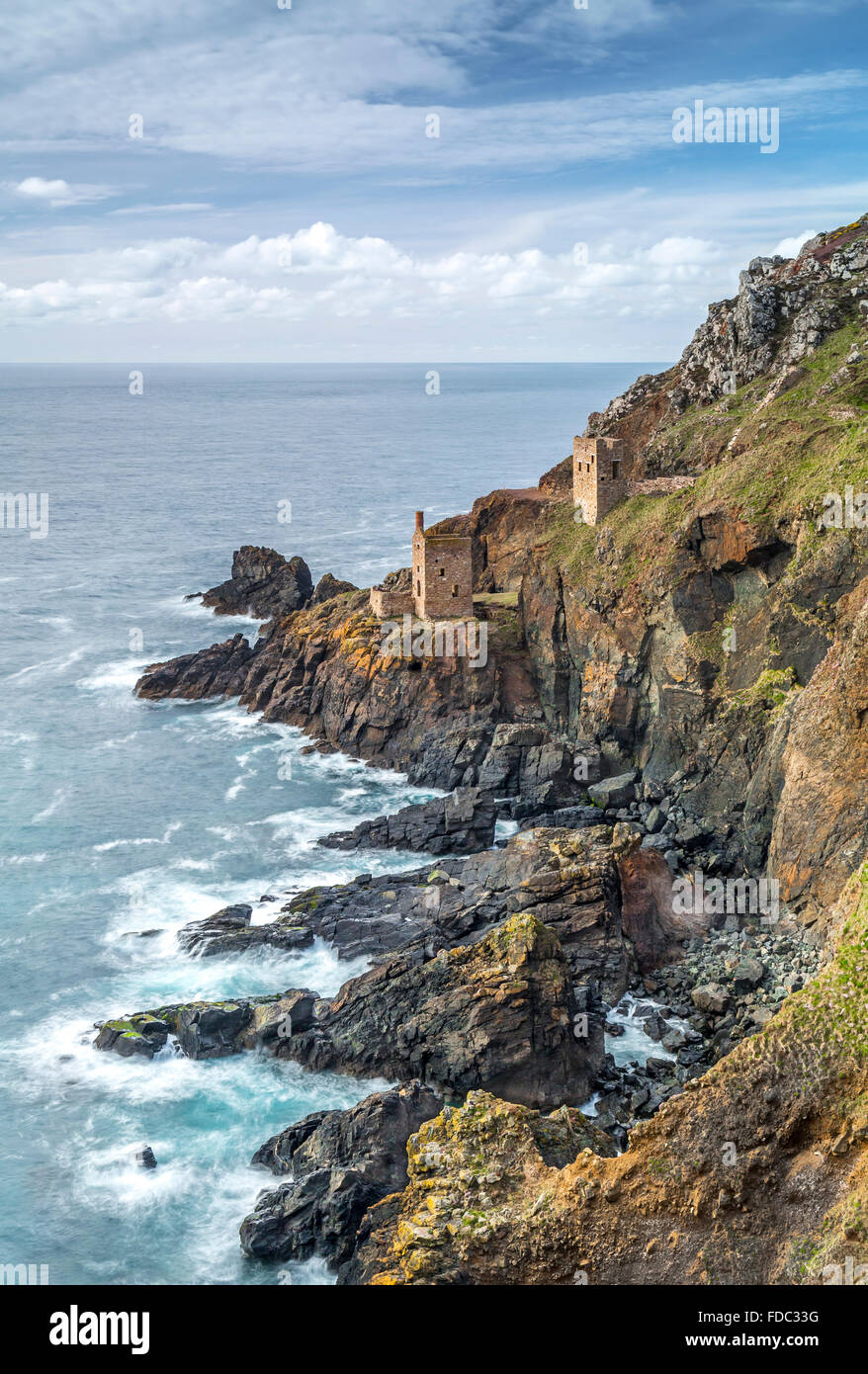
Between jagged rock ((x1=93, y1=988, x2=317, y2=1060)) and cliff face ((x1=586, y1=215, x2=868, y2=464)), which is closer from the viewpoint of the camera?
jagged rock ((x1=93, y1=988, x2=317, y2=1060))

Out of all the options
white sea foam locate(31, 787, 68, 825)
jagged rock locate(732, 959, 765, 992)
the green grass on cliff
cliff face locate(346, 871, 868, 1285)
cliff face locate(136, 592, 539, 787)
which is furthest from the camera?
cliff face locate(136, 592, 539, 787)

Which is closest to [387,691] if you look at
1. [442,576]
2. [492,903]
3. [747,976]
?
[442,576]

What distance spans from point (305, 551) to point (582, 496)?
179 ft

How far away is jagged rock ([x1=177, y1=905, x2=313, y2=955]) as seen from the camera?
4791 centimetres

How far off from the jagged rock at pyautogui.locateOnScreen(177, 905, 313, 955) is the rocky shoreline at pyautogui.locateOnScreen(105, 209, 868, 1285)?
165 mm

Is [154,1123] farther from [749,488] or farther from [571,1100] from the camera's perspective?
[749,488]

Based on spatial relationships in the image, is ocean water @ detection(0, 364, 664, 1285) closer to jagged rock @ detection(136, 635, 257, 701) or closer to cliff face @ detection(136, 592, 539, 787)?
jagged rock @ detection(136, 635, 257, 701)

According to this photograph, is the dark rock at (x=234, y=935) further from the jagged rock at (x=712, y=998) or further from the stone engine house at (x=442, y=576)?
the stone engine house at (x=442, y=576)

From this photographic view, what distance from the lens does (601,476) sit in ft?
232

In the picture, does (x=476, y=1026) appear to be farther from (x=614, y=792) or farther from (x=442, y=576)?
(x=442, y=576)

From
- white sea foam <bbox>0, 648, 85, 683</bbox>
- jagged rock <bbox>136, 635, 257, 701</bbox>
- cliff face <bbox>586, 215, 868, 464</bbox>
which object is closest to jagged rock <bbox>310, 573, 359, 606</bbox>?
jagged rock <bbox>136, 635, 257, 701</bbox>

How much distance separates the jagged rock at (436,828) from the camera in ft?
185

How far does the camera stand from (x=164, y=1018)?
42.9 meters
